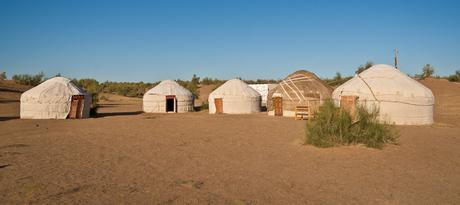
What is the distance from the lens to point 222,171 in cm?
680

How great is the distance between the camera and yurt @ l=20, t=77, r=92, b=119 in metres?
18.9

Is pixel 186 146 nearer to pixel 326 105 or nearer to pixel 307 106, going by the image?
pixel 326 105

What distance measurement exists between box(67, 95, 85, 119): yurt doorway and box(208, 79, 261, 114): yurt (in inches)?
338

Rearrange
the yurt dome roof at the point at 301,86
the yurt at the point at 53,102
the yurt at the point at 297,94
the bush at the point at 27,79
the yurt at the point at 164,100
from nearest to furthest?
the yurt at the point at 53,102, the yurt at the point at 297,94, the yurt dome roof at the point at 301,86, the yurt at the point at 164,100, the bush at the point at 27,79

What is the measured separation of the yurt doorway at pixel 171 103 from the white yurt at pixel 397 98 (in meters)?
12.0

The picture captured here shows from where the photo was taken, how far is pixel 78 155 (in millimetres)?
8383

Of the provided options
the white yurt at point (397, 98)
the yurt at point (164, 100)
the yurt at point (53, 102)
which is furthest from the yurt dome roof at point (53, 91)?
the white yurt at point (397, 98)

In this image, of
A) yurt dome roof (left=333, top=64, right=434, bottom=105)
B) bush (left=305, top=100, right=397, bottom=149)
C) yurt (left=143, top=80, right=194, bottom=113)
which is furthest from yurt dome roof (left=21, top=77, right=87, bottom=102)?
bush (left=305, top=100, right=397, bottom=149)

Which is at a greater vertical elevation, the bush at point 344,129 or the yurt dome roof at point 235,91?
the yurt dome roof at point 235,91

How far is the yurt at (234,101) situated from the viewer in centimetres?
2470

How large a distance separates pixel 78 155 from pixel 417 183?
6865mm

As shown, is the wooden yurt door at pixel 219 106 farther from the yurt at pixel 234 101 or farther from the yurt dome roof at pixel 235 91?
the yurt dome roof at pixel 235 91

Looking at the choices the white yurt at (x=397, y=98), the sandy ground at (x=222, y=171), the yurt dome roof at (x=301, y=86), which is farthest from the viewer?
the yurt dome roof at (x=301, y=86)

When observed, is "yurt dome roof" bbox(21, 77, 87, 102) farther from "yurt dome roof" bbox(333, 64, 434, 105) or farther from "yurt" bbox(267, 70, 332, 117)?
"yurt dome roof" bbox(333, 64, 434, 105)
